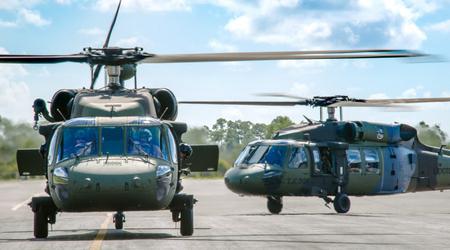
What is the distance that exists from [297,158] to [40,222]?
14137mm

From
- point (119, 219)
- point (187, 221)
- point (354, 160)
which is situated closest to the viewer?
point (187, 221)

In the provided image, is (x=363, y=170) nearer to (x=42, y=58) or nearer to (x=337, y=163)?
(x=337, y=163)

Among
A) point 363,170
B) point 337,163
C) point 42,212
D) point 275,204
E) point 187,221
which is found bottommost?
point 275,204

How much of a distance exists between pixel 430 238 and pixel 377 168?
49.8 feet

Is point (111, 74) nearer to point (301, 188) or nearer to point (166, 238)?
point (166, 238)

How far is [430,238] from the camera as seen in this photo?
65.6 ft

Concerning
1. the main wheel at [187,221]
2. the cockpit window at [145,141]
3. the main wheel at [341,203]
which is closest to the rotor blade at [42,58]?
the cockpit window at [145,141]

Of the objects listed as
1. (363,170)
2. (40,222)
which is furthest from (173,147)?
(363,170)

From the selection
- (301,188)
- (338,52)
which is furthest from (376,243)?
(301,188)

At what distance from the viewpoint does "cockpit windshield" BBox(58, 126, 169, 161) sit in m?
19.8

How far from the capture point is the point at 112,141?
19906mm

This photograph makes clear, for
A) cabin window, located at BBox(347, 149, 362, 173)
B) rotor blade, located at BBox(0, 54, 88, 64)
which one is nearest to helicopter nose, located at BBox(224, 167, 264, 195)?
cabin window, located at BBox(347, 149, 362, 173)

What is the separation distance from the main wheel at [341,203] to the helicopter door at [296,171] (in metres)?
1.44

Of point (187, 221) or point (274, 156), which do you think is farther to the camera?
point (274, 156)
